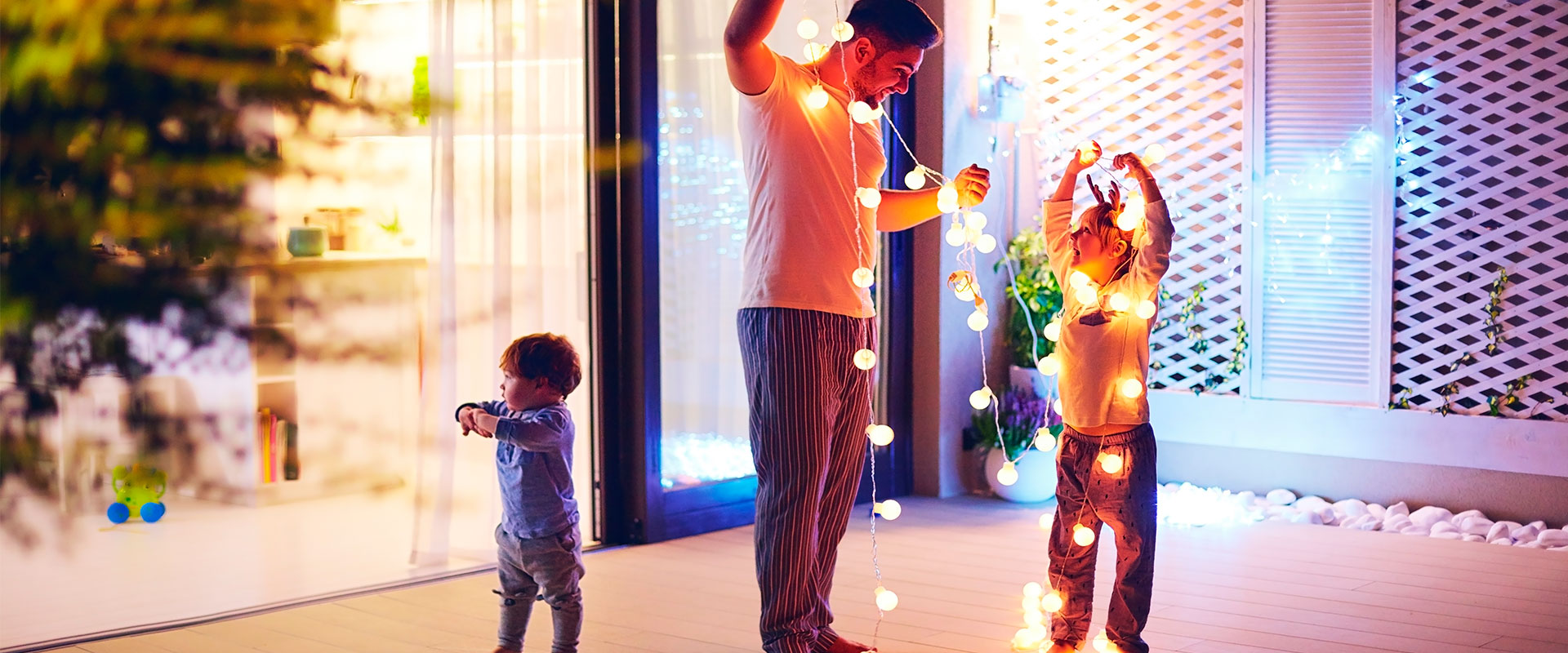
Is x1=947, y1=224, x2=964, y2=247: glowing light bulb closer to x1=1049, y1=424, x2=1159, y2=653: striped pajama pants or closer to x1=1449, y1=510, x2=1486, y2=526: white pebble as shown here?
x1=1049, y1=424, x2=1159, y2=653: striped pajama pants

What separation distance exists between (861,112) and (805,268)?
0.31 metres

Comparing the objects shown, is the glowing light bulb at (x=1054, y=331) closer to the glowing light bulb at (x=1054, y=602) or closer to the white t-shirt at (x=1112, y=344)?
the white t-shirt at (x=1112, y=344)

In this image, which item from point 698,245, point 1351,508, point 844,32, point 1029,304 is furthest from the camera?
point 1029,304

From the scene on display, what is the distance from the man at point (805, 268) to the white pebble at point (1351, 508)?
108 inches

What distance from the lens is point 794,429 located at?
2.64 meters

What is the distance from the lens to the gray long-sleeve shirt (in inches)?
112

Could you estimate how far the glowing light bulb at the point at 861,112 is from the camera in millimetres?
2578

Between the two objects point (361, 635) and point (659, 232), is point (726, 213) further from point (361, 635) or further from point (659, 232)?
point (361, 635)

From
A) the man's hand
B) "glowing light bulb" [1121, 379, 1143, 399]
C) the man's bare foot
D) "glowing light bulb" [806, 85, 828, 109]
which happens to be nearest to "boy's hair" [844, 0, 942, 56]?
"glowing light bulb" [806, 85, 828, 109]

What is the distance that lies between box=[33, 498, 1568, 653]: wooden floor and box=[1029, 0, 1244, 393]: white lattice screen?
37.0 inches

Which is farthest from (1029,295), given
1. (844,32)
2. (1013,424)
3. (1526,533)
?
(844,32)

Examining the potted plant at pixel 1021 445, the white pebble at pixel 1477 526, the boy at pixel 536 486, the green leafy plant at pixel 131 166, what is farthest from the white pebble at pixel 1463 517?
the green leafy plant at pixel 131 166

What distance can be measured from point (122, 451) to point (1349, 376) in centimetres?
491

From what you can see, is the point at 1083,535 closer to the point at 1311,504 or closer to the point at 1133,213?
the point at 1133,213
